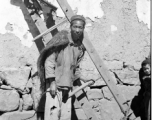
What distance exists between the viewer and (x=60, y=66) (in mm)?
3557

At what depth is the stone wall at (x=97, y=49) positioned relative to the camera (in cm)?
394

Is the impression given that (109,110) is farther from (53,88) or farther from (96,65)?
(53,88)

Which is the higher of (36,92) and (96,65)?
(96,65)

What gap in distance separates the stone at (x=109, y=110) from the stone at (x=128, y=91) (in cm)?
22

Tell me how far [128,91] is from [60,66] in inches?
52.4

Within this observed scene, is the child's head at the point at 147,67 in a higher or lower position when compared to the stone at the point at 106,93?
higher

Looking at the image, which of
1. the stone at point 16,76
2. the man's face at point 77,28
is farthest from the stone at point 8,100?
the man's face at point 77,28

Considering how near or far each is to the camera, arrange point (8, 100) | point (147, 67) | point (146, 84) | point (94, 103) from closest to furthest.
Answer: point (8, 100)
point (147, 67)
point (146, 84)
point (94, 103)

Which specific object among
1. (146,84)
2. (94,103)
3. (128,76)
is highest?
(128,76)

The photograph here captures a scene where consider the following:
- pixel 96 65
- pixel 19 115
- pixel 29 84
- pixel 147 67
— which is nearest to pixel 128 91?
pixel 147 67

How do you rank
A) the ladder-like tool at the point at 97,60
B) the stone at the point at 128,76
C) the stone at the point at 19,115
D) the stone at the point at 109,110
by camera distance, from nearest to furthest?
1. the ladder-like tool at the point at 97,60
2. the stone at the point at 19,115
3. the stone at the point at 109,110
4. the stone at the point at 128,76

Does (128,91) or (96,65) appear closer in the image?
(96,65)

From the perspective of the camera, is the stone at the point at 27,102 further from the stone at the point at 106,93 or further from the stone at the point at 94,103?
the stone at the point at 106,93

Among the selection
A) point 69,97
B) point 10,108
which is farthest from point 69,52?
point 10,108
